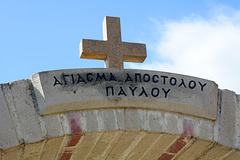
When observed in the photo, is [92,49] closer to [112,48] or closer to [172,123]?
[112,48]

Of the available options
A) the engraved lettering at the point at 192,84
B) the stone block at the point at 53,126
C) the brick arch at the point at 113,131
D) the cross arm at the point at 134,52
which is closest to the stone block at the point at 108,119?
the brick arch at the point at 113,131

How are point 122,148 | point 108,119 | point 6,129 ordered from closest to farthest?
1. point 6,129
2. point 108,119
3. point 122,148

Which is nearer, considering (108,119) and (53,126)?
(53,126)

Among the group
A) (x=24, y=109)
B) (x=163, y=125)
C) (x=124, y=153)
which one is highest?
(x=24, y=109)

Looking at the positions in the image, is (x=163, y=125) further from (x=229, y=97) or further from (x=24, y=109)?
(x=24, y=109)

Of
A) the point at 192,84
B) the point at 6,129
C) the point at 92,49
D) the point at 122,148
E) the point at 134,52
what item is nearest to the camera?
the point at 6,129

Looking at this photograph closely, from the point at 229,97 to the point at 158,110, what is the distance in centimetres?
75

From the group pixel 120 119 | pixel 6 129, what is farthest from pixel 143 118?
pixel 6 129

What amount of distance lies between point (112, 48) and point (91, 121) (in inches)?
37.3

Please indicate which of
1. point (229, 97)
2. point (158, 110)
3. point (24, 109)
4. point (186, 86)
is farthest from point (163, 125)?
point (24, 109)

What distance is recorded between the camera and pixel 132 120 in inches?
146

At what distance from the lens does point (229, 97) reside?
413 centimetres

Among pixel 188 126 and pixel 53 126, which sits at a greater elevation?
pixel 53 126

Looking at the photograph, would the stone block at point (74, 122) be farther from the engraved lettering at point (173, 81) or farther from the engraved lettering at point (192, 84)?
the engraved lettering at point (192, 84)
